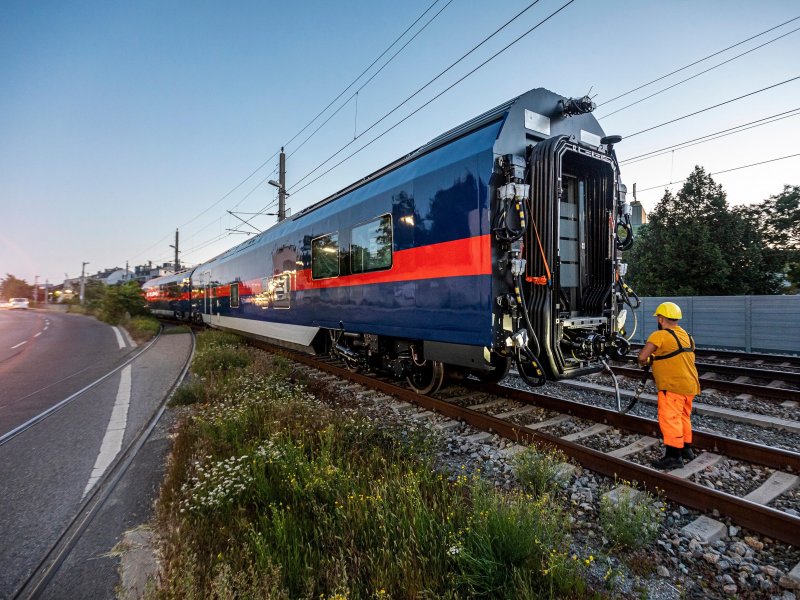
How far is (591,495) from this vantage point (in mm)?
3439

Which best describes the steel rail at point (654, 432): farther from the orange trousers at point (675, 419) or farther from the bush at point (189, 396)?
the bush at point (189, 396)

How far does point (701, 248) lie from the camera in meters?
18.1

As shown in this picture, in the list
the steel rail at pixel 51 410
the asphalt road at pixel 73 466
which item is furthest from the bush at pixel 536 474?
the steel rail at pixel 51 410

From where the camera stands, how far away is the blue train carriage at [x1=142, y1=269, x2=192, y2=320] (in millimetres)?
23359

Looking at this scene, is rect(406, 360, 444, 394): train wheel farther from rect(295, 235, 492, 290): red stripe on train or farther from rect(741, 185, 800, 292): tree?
rect(741, 185, 800, 292): tree

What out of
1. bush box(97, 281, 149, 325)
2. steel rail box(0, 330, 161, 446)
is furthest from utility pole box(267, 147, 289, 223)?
bush box(97, 281, 149, 325)

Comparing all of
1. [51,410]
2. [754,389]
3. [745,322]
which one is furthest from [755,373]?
[51,410]

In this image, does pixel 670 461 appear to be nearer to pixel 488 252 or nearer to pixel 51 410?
pixel 488 252

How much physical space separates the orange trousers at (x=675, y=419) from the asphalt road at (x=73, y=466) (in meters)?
4.69

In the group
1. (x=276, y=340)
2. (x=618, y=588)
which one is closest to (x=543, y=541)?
(x=618, y=588)

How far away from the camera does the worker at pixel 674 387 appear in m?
3.88

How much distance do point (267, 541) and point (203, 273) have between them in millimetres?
18822

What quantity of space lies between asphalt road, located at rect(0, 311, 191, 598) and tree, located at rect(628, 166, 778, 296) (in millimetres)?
20619

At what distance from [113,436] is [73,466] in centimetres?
95
